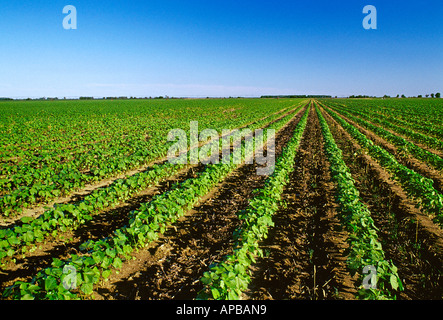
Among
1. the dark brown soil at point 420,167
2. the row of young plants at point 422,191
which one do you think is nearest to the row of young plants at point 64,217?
the row of young plants at point 422,191

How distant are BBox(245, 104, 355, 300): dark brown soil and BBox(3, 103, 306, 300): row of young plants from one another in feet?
8.12

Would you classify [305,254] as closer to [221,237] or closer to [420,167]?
[221,237]

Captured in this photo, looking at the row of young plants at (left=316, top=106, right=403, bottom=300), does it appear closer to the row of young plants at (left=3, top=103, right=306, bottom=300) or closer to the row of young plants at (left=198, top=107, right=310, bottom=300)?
the row of young plants at (left=198, top=107, right=310, bottom=300)

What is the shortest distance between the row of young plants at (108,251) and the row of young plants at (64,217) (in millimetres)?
899

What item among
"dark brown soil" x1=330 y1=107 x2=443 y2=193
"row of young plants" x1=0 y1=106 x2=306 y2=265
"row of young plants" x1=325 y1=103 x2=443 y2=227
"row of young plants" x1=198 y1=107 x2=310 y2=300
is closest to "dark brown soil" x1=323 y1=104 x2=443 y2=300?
"row of young plants" x1=325 y1=103 x2=443 y2=227

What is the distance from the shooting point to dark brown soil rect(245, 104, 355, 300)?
13.2ft

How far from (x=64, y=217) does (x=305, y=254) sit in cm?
580

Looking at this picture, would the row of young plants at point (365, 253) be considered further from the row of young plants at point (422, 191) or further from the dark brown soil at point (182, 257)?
the dark brown soil at point (182, 257)

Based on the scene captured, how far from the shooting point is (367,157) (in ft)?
41.1

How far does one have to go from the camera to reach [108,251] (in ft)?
13.5
